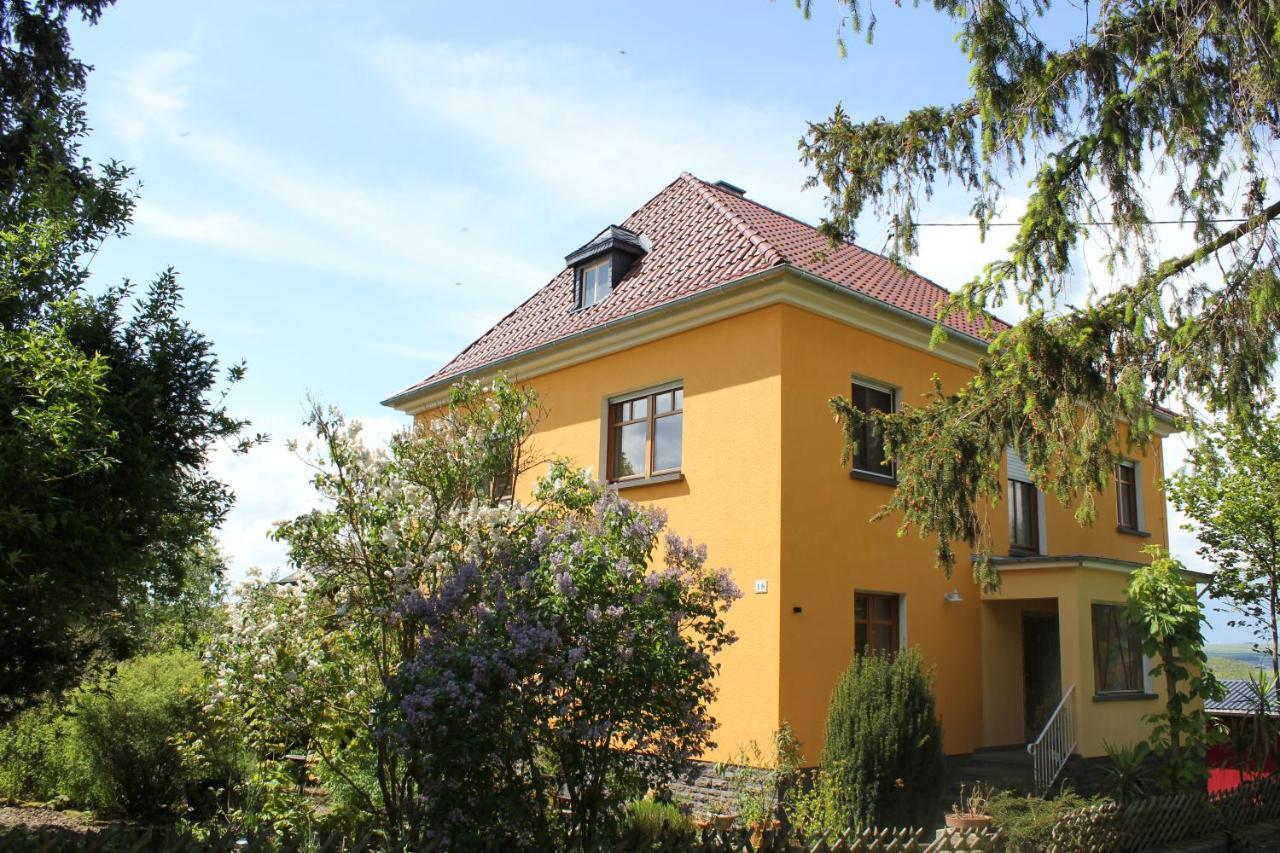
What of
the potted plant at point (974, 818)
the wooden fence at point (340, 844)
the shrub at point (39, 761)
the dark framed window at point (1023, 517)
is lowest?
the shrub at point (39, 761)

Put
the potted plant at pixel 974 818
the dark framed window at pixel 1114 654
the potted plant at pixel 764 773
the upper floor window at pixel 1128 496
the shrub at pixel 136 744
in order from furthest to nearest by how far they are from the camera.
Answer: the upper floor window at pixel 1128 496 < the dark framed window at pixel 1114 654 < the shrub at pixel 136 744 < the potted plant at pixel 764 773 < the potted plant at pixel 974 818

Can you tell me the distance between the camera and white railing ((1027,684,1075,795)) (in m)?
12.4

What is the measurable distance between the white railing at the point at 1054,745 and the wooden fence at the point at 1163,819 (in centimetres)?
196

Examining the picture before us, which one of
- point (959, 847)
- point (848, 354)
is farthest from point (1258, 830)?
point (848, 354)

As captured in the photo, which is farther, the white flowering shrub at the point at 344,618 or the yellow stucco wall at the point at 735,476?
the yellow stucco wall at the point at 735,476

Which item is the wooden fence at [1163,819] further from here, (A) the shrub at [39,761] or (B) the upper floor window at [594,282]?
(A) the shrub at [39,761]

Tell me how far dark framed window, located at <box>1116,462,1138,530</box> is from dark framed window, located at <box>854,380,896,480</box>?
8069 mm

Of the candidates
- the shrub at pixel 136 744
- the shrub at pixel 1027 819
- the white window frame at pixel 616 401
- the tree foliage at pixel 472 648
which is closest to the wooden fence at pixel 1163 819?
the shrub at pixel 1027 819

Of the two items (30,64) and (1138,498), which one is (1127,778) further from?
(30,64)

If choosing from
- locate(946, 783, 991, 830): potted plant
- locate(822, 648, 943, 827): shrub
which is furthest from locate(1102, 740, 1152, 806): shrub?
locate(946, 783, 991, 830): potted plant

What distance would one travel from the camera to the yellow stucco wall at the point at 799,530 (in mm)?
12266

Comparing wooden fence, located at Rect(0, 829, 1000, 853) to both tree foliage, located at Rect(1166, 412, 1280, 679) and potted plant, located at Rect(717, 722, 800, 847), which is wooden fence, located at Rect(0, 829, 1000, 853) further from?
tree foliage, located at Rect(1166, 412, 1280, 679)

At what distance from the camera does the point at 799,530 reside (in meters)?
Result: 12.5

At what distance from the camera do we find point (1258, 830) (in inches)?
430
